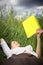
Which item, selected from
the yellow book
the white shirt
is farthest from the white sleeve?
the yellow book

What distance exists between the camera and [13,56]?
127 centimetres

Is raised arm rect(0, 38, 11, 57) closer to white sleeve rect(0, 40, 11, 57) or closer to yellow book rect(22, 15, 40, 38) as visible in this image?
white sleeve rect(0, 40, 11, 57)

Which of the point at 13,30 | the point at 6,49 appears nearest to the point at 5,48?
the point at 6,49

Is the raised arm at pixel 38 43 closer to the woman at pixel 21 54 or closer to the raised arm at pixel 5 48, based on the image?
the woman at pixel 21 54

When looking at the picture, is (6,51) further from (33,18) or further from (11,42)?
(33,18)

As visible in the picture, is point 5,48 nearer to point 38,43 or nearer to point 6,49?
point 6,49

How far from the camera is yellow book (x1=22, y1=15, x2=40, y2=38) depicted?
1.30 meters

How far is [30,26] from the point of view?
1.30 metres

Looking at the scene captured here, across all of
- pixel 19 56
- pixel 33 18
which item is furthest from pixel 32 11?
pixel 19 56

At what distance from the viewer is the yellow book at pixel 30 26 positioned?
1297 mm

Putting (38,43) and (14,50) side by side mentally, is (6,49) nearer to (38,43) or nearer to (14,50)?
(14,50)

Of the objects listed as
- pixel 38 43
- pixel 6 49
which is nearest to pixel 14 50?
pixel 6 49

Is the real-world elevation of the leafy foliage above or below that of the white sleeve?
above

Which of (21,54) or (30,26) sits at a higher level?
(30,26)
